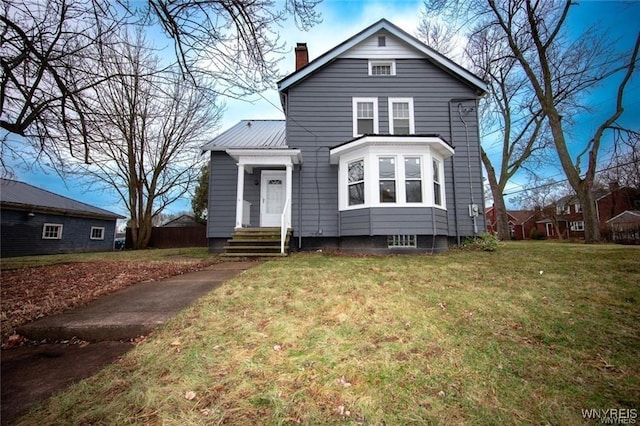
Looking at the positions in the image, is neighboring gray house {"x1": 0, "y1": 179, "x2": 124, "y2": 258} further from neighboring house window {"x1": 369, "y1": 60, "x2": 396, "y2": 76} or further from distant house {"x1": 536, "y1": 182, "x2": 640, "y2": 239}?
distant house {"x1": 536, "y1": 182, "x2": 640, "y2": 239}

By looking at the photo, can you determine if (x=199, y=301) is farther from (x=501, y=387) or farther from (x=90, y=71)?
(x=90, y=71)

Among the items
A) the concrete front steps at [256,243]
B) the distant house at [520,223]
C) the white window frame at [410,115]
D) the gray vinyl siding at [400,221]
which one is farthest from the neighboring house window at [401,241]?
the distant house at [520,223]

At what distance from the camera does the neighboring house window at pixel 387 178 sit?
340 inches

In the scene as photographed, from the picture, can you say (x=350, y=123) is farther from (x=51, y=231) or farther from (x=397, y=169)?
Result: (x=51, y=231)

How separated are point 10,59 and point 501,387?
703 centimetres

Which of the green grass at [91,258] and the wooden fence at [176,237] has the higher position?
the wooden fence at [176,237]

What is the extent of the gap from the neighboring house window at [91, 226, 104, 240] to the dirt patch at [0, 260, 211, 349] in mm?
16111

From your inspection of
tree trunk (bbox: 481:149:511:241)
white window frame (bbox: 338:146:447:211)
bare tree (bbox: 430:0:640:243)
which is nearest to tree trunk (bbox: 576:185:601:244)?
bare tree (bbox: 430:0:640:243)

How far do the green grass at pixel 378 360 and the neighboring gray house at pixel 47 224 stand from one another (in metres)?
19.3

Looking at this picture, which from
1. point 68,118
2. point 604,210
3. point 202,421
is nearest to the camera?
point 202,421

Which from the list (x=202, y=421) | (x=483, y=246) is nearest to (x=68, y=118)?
(x=202, y=421)

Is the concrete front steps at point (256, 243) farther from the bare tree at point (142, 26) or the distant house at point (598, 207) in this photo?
the distant house at point (598, 207)

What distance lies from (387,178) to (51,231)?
70.2 feet

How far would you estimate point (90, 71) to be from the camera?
13.4 feet
